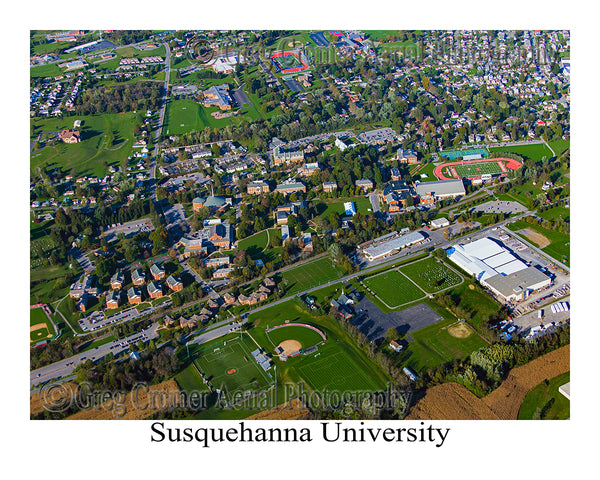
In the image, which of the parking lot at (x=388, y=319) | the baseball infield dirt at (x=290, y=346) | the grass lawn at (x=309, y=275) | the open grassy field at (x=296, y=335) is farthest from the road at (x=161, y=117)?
the parking lot at (x=388, y=319)

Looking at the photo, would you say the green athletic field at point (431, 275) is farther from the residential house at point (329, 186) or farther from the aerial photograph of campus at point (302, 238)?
the residential house at point (329, 186)

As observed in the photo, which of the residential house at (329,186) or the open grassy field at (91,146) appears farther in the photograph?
the open grassy field at (91,146)

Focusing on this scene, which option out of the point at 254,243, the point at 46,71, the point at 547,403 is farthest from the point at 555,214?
the point at 46,71

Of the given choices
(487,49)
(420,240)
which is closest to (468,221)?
(420,240)

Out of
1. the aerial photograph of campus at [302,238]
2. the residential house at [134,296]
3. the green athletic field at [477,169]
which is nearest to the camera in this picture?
the aerial photograph of campus at [302,238]

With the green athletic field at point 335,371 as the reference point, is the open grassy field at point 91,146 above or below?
above

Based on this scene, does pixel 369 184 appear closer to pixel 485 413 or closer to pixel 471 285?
pixel 471 285
